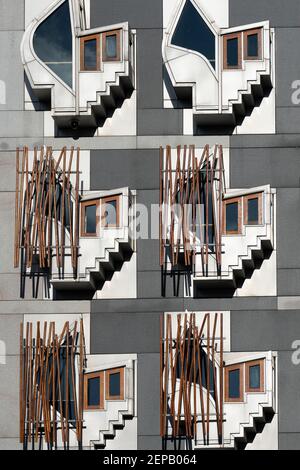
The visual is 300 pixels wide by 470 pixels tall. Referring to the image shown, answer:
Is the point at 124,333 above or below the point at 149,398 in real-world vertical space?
above

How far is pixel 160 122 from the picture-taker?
160ft

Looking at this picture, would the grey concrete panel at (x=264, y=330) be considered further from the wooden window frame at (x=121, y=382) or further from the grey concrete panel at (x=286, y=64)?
the grey concrete panel at (x=286, y=64)

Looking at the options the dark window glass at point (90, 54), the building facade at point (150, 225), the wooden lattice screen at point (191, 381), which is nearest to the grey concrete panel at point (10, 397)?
the building facade at point (150, 225)

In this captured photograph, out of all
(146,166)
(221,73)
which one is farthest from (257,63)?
(146,166)

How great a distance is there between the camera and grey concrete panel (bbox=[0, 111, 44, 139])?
49.1 m

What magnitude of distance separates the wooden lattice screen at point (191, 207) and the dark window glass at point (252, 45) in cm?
261

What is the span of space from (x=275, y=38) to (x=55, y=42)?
583 cm

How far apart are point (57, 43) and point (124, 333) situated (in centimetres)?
781

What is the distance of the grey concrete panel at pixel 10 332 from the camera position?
47688 millimetres

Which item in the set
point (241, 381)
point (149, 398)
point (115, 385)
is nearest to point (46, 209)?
point (115, 385)

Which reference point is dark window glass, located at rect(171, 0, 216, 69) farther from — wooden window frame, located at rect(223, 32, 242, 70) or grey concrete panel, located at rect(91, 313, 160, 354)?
grey concrete panel, located at rect(91, 313, 160, 354)

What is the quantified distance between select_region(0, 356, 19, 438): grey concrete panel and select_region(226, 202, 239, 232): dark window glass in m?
6.44

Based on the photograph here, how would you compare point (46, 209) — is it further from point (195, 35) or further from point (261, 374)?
point (261, 374)

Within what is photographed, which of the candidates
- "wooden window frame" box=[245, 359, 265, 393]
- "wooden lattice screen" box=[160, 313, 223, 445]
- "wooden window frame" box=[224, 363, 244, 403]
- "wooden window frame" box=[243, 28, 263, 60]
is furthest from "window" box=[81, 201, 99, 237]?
"wooden window frame" box=[243, 28, 263, 60]
